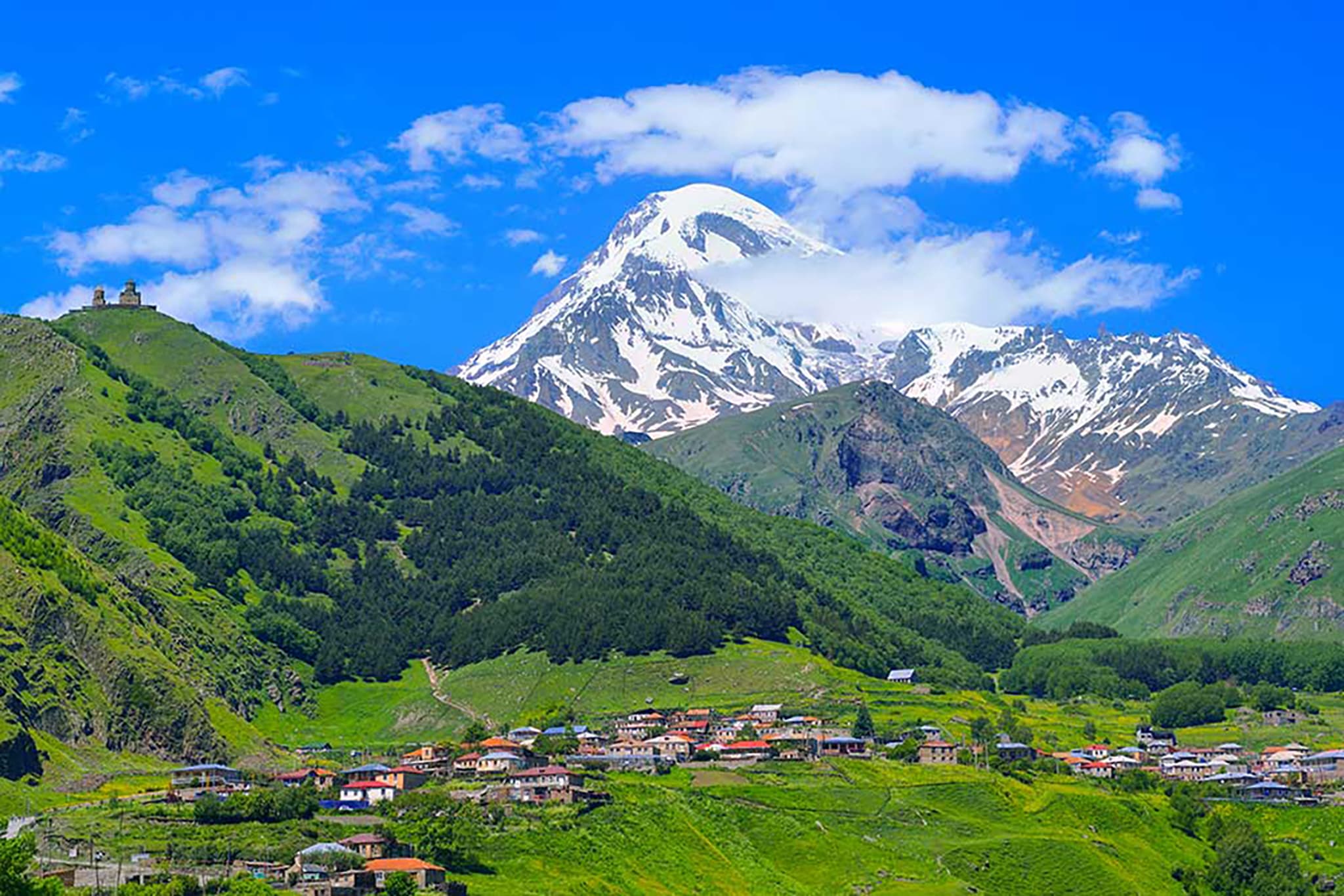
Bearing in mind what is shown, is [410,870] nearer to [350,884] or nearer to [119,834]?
[350,884]

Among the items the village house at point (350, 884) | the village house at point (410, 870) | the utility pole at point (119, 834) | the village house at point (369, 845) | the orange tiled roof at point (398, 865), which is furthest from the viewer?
the village house at point (369, 845)

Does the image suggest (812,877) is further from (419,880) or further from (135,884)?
(135,884)

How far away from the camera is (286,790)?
187m

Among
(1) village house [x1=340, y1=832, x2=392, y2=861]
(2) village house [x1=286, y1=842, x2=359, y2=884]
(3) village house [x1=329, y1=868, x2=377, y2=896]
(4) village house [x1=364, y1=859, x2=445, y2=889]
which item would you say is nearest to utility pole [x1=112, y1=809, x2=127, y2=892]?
(2) village house [x1=286, y1=842, x2=359, y2=884]

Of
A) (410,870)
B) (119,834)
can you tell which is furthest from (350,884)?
(119,834)

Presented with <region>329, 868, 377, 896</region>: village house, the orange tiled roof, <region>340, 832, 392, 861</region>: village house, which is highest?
<region>340, 832, 392, 861</region>: village house

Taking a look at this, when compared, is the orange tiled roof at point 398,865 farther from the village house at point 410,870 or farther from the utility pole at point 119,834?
the utility pole at point 119,834

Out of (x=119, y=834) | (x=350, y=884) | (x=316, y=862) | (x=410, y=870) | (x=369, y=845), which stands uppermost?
(x=119, y=834)

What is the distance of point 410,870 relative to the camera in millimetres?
160500

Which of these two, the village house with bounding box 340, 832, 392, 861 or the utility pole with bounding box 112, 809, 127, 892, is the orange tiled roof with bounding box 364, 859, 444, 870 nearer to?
the village house with bounding box 340, 832, 392, 861

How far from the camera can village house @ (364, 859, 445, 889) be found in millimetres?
159250

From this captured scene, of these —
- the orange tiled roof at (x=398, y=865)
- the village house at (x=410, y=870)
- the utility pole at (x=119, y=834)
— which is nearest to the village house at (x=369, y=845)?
the orange tiled roof at (x=398, y=865)

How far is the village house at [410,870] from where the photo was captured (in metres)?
159

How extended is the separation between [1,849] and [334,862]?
3482 cm
